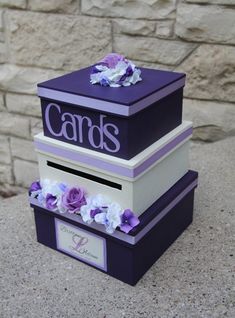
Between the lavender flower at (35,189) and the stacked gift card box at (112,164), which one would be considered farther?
the lavender flower at (35,189)

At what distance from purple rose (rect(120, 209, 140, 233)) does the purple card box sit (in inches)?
4.3

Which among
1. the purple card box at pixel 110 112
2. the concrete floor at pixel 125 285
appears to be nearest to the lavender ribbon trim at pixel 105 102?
the purple card box at pixel 110 112

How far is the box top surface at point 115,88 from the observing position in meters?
0.81

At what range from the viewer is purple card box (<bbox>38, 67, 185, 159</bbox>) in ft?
2.65

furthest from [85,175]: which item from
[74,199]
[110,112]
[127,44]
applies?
[127,44]

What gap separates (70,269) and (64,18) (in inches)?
41.4

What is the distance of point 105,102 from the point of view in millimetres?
802

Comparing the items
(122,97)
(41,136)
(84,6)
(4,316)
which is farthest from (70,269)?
(84,6)

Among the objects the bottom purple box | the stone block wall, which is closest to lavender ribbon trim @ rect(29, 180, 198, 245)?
the bottom purple box

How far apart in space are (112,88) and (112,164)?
15 cm

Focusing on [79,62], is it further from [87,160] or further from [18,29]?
[87,160]

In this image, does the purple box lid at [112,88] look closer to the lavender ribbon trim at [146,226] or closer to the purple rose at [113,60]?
the purple rose at [113,60]

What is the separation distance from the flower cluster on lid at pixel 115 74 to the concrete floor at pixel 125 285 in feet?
1.29

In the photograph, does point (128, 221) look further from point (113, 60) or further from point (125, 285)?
point (113, 60)
